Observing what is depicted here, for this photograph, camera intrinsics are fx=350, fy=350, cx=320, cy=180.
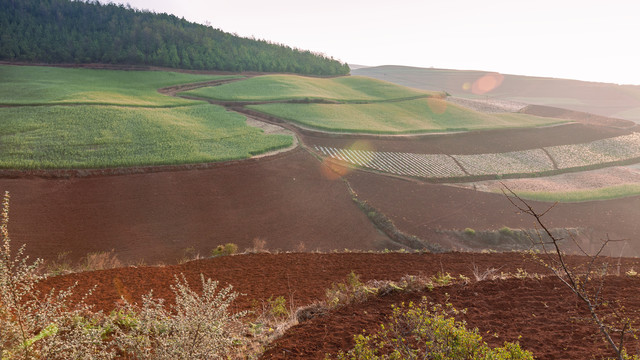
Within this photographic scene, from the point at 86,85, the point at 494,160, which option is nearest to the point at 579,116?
the point at 494,160

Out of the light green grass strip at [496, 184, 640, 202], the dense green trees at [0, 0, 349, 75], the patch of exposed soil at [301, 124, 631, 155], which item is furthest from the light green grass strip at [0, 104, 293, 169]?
the dense green trees at [0, 0, 349, 75]

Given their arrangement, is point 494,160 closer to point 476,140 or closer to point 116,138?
point 476,140

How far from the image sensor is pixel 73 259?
15.9 meters

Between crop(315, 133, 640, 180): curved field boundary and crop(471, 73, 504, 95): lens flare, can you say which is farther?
crop(471, 73, 504, 95): lens flare

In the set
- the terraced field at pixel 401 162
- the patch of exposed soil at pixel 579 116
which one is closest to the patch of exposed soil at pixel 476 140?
the terraced field at pixel 401 162

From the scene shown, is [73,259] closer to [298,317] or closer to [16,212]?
[16,212]

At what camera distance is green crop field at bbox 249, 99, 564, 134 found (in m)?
46.3

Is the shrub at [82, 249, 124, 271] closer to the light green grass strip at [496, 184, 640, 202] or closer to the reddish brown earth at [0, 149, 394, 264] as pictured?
the reddish brown earth at [0, 149, 394, 264]

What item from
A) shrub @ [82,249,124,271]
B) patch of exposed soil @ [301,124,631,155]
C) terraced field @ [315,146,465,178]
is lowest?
shrub @ [82,249,124,271]

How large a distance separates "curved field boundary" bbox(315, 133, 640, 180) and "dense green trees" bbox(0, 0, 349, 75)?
192ft

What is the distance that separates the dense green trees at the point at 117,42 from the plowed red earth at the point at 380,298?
242ft

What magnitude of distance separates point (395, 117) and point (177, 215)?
4254cm

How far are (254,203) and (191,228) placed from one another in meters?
4.77

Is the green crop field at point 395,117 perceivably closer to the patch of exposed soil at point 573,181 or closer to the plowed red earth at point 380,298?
the patch of exposed soil at point 573,181
